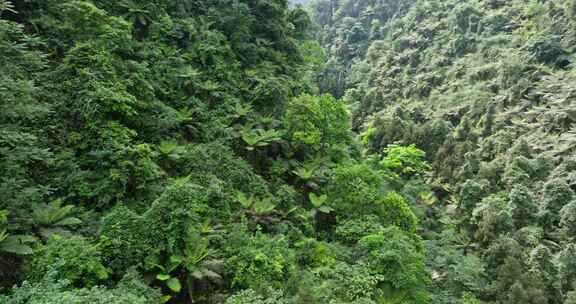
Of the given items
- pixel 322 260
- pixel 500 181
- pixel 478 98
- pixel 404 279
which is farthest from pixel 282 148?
pixel 478 98

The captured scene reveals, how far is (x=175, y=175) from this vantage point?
10.7 m

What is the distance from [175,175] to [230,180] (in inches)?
63.8

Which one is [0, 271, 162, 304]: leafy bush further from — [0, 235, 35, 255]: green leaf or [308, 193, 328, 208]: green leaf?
[308, 193, 328, 208]: green leaf

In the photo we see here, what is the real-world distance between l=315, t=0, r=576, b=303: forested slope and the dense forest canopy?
14 cm

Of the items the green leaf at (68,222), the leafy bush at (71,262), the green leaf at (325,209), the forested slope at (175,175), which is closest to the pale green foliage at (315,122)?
the forested slope at (175,175)

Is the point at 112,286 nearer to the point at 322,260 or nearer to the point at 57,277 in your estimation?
the point at 57,277

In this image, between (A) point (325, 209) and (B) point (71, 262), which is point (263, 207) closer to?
(A) point (325, 209)

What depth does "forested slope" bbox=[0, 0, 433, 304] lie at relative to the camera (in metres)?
7.05

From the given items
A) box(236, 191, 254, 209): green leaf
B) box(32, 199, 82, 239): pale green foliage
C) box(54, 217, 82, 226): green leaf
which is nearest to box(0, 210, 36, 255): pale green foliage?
box(32, 199, 82, 239): pale green foliage

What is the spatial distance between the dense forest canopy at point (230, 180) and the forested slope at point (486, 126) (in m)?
0.14

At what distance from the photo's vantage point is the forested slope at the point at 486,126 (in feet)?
46.5

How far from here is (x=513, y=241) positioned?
14.5 metres

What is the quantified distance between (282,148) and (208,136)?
2925 millimetres

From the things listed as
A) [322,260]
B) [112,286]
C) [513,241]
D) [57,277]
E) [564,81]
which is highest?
[564,81]
